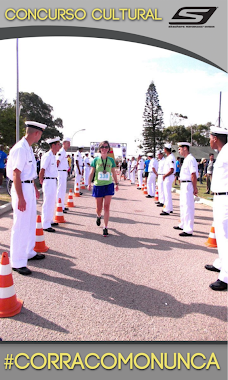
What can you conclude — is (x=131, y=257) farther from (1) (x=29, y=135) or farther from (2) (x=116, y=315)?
(1) (x=29, y=135)

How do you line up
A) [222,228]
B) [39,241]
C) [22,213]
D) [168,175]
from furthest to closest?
1. [168,175]
2. [39,241]
3. [22,213]
4. [222,228]

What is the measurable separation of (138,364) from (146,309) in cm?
81

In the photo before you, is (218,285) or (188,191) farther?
(188,191)

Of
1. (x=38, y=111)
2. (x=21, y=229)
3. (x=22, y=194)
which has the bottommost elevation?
Result: (x=21, y=229)

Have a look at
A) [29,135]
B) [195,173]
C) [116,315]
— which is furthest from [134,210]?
[116,315]

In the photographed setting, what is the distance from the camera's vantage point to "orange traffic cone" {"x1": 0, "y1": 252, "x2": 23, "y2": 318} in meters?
3.28

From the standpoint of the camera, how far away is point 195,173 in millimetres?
6797

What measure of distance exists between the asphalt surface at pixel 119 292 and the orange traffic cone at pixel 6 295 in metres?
0.08

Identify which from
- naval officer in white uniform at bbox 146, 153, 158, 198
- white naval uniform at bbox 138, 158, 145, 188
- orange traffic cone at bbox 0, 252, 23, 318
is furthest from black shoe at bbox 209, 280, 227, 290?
white naval uniform at bbox 138, 158, 145, 188

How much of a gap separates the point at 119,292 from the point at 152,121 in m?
53.9

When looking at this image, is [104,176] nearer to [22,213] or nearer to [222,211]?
[22,213]

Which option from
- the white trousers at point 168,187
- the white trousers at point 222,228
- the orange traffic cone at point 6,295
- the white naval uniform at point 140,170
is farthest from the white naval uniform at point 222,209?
the white naval uniform at point 140,170

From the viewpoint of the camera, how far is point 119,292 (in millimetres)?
3855

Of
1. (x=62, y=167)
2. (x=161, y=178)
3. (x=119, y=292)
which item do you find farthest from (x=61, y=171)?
(x=119, y=292)
